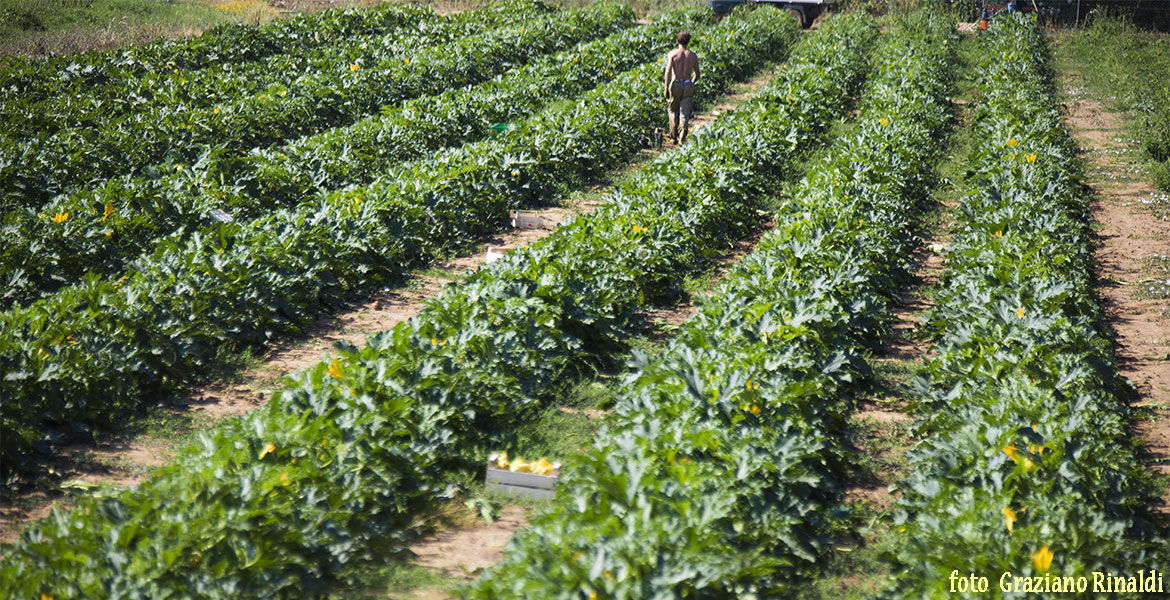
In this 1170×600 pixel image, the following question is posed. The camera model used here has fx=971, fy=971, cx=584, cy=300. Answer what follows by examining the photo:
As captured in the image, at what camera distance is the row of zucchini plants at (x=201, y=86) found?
11625 millimetres

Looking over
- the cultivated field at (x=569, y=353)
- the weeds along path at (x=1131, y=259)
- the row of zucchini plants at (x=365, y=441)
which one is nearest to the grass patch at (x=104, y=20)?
the cultivated field at (x=569, y=353)

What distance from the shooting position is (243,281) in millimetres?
7141

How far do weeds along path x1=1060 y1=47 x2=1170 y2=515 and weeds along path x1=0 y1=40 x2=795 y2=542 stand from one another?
3418 millimetres

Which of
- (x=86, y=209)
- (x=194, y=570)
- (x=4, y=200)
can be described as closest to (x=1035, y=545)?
(x=194, y=570)

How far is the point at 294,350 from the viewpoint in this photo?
713cm

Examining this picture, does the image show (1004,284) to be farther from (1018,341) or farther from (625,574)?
(625,574)

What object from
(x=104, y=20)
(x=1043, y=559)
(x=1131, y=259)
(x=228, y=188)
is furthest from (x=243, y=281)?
(x=104, y=20)

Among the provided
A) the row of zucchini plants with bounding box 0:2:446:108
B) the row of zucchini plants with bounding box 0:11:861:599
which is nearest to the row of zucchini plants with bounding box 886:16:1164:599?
the row of zucchini plants with bounding box 0:11:861:599

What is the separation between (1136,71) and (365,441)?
62.9 ft

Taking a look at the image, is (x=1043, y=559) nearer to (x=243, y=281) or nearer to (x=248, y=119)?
(x=243, y=281)

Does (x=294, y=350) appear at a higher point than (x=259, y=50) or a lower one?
lower

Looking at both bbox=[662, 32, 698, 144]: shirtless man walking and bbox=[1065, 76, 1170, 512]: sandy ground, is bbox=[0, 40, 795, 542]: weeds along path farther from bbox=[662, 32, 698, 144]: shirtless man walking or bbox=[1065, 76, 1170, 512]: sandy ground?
bbox=[662, 32, 698, 144]: shirtless man walking

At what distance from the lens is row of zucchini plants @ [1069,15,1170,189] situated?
13.5 meters

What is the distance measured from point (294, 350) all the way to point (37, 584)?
350 centimetres
